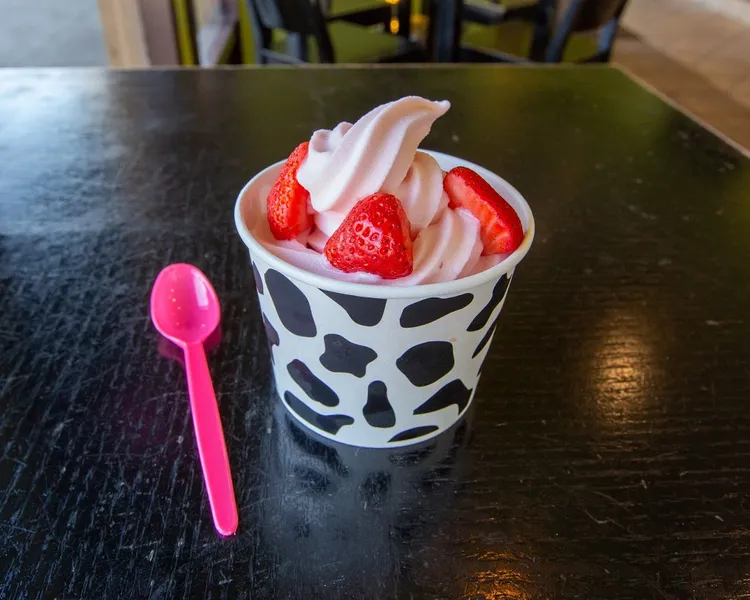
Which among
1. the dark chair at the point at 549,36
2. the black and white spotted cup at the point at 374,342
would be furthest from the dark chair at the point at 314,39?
the black and white spotted cup at the point at 374,342

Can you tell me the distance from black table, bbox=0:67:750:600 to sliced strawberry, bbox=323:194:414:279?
0.55ft

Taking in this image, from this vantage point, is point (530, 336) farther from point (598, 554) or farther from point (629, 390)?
point (598, 554)

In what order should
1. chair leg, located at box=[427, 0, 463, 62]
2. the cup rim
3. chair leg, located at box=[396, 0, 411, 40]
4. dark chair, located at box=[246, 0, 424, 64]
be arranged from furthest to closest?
chair leg, located at box=[396, 0, 411, 40]
chair leg, located at box=[427, 0, 463, 62]
dark chair, located at box=[246, 0, 424, 64]
the cup rim

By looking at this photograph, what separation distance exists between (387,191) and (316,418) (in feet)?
0.63

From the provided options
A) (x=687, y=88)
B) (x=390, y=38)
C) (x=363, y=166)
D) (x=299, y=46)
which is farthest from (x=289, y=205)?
(x=687, y=88)

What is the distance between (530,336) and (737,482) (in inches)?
8.7

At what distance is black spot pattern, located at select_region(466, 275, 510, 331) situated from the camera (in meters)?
0.45

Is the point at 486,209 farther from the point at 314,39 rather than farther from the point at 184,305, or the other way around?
the point at 314,39

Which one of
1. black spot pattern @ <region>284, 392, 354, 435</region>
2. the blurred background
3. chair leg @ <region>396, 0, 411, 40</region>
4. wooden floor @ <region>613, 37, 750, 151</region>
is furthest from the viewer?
wooden floor @ <region>613, 37, 750, 151</region>

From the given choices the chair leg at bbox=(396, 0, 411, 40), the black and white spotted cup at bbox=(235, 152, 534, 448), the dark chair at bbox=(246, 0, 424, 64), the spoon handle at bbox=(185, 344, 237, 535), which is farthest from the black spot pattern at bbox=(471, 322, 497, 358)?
the chair leg at bbox=(396, 0, 411, 40)

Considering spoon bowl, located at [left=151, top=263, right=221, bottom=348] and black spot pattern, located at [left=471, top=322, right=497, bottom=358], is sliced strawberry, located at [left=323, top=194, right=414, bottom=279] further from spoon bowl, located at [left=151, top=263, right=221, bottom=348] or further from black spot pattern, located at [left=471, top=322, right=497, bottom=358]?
spoon bowl, located at [left=151, top=263, right=221, bottom=348]

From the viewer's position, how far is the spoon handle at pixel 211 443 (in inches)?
17.8

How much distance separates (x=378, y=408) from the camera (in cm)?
49

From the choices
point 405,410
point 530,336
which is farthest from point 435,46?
point 405,410
